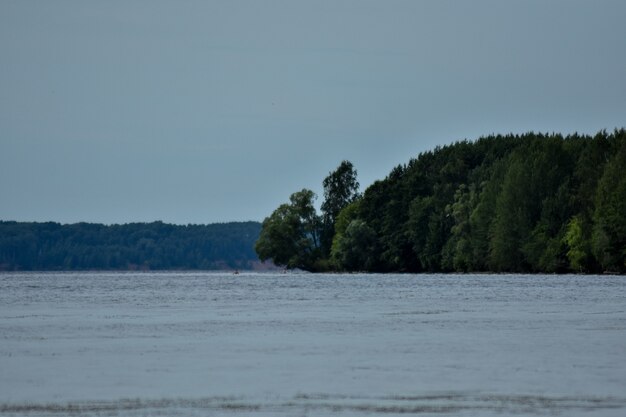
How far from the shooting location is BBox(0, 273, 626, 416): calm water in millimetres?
19500

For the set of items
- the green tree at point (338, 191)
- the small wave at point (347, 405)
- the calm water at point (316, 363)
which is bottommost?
the small wave at point (347, 405)

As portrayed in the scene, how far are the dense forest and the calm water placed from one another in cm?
7698

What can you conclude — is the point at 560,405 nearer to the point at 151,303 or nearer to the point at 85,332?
the point at 85,332

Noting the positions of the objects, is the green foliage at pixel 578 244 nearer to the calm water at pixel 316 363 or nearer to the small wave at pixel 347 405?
the calm water at pixel 316 363

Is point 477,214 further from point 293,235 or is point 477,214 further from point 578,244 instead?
point 293,235

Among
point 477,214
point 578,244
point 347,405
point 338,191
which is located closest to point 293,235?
point 338,191

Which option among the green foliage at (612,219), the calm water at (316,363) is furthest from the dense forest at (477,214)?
the calm water at (316,363)

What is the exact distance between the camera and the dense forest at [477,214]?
123m

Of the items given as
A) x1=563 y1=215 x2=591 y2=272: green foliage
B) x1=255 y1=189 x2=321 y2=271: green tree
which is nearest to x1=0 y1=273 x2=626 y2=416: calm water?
x1=563 y1=215 x2=591 y2=272: green foliage

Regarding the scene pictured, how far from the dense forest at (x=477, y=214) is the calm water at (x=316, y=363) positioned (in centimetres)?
7698

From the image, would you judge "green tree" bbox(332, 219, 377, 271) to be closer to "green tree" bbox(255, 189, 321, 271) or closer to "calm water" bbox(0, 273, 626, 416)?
"green tree" bbox(255, 189, 321, 271)

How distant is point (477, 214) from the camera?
14438 centimetres

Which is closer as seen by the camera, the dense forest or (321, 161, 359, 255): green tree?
the dense forest

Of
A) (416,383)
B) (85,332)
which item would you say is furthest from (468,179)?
(416,383)
